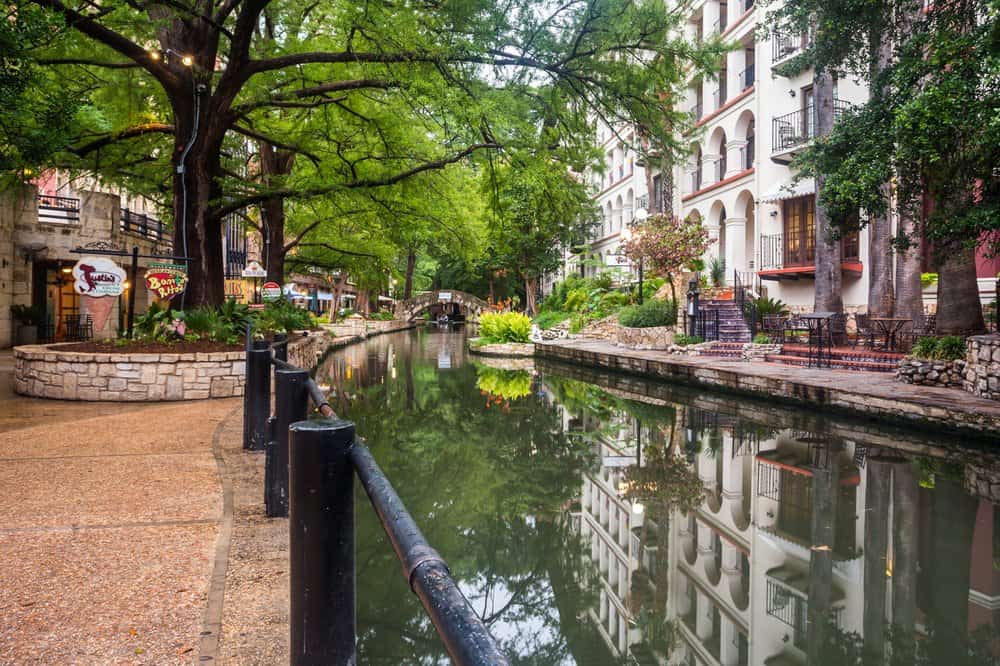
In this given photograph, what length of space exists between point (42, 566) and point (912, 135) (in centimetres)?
1003

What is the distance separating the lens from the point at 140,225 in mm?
25406

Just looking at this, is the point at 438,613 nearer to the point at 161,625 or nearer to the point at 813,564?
the point at 161,625

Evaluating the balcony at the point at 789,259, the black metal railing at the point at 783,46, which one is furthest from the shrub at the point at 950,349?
the black metal railing at the point at 783,46

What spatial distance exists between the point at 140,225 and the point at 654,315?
1973 centimetres

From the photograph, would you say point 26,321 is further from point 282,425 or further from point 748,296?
point 748,296

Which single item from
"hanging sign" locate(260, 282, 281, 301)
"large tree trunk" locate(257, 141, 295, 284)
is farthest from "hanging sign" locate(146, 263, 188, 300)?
"hanging sign" locate(260, 282, 281, 301)

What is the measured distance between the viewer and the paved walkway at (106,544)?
2801mm

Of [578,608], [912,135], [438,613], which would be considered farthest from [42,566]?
[912,135]

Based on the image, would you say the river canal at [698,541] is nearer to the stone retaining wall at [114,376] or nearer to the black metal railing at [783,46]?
the stone retaining wall at [114,376]

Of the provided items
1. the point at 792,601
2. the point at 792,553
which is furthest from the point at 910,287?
the point at 792,601

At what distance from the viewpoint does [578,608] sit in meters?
4.60

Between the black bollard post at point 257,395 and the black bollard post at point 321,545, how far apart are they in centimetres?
452

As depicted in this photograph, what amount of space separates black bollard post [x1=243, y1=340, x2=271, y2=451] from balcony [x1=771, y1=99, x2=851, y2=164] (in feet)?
66.9

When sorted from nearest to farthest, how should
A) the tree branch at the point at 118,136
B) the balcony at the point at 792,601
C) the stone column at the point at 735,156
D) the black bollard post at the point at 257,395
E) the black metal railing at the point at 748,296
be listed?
1. the balcony at the point at 792,601
2. the black bollard post at the point at 257,395
3. the tree branch at the point at 118,136
4. the black metal railing at the point at 748,296
5. the stone column at the point at 735,156
